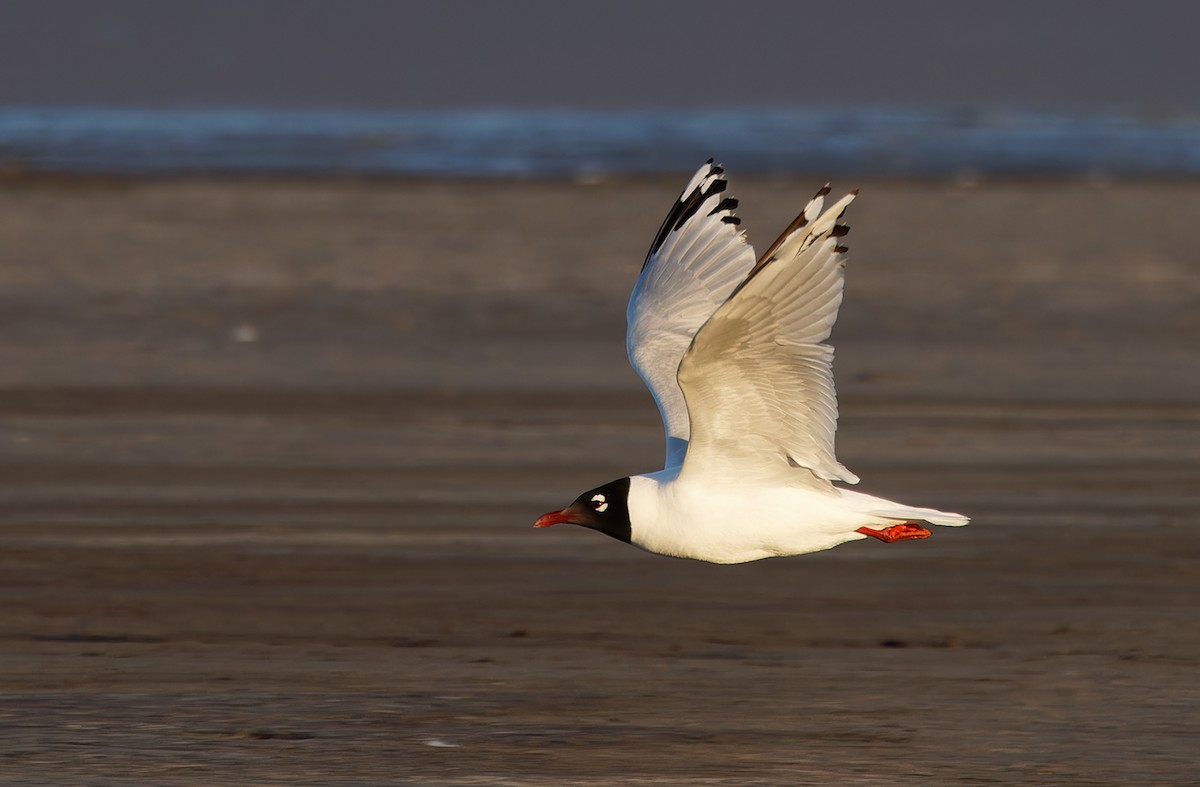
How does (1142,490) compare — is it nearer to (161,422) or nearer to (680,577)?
(680,577)

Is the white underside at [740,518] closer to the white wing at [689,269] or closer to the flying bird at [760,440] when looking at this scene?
the flying bird at [760,440]

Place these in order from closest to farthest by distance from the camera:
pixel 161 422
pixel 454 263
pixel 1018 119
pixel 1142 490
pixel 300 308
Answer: pixel 1142 490, pixel 161 422, pixel 300 308, pixel 454 263, pixel 1018 119

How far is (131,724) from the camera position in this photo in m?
7.68

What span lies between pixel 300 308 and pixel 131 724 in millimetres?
9835

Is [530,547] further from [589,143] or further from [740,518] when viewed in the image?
[589,143]

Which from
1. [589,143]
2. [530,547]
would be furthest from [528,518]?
[589,143]

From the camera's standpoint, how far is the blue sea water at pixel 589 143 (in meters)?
29.6

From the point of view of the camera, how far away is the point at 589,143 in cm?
3469

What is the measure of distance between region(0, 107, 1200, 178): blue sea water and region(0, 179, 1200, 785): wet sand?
9.84m

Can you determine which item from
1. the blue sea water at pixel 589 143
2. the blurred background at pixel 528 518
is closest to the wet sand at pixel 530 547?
the blurred background at pixel 528 518

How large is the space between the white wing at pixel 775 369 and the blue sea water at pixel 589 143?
2040 centimetres

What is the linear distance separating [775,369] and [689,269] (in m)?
1.49

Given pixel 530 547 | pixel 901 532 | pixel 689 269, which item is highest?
pixel 689 269

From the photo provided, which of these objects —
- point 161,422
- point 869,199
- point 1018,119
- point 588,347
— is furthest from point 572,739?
point 1018,119
